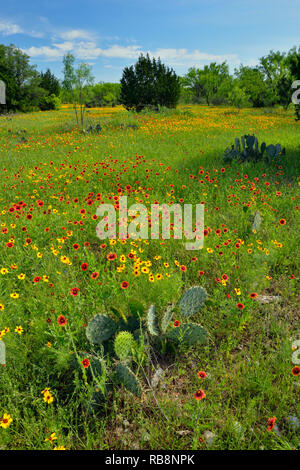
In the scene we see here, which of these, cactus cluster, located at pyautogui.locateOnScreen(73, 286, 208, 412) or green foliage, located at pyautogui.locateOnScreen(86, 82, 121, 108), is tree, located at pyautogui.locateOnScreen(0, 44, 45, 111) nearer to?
green foliage, located at pyautogui.locateOnScreen(86, 82, 121, 108)

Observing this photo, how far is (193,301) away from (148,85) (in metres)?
31.0

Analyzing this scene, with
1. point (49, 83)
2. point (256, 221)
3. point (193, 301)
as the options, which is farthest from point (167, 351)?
point (49, 83)

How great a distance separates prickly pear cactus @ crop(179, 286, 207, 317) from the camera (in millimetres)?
2324

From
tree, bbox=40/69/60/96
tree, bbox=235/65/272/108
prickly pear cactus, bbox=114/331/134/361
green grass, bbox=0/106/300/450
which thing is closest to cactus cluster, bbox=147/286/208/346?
green grass, bbox=0/106/300/450

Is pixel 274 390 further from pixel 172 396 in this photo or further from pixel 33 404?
pixel 33 404

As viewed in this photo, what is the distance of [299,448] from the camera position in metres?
1.59

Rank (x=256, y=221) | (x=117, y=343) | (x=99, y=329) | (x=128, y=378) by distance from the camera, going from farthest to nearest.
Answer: (x=256, y=221) → (x=99, y=329) → (x=117, y=343) → (x=128, y=378)

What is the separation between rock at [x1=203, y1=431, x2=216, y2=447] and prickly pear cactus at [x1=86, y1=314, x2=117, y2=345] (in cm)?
94

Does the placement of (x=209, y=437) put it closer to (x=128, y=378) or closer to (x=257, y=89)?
(x=128, y=378)

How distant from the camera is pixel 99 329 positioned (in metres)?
2.12

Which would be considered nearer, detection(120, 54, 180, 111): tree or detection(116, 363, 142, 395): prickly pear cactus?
detection(116, 363, 142, 395): prickly pear cactus

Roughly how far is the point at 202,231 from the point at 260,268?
3.37 feet

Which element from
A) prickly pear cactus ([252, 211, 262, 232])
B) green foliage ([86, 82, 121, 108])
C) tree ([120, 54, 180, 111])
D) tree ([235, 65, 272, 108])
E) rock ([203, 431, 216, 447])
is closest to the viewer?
rock ([203, 431, 216, 447])

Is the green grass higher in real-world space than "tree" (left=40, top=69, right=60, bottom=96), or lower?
lower
